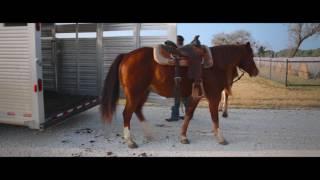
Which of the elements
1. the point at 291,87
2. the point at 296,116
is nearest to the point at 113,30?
the point at 296,116

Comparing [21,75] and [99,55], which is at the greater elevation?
[99,55]

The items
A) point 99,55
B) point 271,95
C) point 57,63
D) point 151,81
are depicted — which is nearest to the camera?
point 151,81

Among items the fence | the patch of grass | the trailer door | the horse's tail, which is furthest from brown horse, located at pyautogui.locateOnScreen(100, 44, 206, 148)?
the fence

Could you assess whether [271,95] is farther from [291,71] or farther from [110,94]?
[110,94]

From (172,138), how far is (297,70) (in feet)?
24.5

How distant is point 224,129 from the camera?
20.5 feet

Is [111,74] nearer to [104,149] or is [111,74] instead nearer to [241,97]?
[104,149]

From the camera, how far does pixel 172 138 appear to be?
561 centimetres

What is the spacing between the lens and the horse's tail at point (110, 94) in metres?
5.38

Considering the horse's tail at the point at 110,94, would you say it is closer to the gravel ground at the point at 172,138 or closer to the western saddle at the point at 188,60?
the gravel ground at the point at 172,138

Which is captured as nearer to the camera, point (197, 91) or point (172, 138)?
point (197, 91)

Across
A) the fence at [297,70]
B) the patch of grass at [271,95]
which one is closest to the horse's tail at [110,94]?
the patch of grass at [271,95]

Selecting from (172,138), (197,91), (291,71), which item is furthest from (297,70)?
(172,138)

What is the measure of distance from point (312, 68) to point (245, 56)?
21.8 feet
